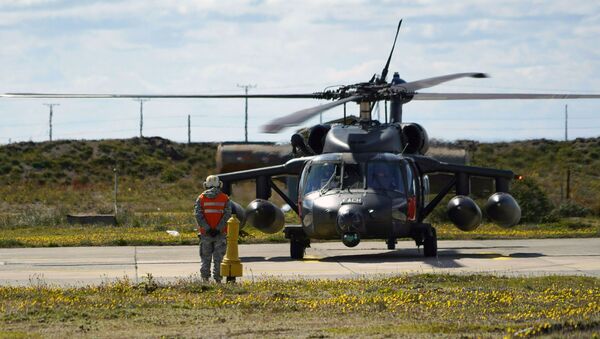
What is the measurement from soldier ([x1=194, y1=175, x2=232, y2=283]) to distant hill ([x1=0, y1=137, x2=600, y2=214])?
53.5m

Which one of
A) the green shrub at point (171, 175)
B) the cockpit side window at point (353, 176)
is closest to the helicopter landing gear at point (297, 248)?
the cockpit side window at point (353, 176)

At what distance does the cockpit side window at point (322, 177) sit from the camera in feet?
74.3

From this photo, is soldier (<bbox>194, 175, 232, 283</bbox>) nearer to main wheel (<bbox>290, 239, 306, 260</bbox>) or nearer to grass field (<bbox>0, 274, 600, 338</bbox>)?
grass field (<bbox>0, 274, 600, 338</bbox>)

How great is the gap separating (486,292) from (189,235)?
652 inches

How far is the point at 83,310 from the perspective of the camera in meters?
13.3

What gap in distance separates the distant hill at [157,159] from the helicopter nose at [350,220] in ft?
163

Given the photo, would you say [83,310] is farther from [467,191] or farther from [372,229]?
[467,191]

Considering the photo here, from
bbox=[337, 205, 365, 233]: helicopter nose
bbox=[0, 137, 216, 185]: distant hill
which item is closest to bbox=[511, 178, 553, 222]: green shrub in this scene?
bbox=[337, 205, 365, 233]: helicopter nose

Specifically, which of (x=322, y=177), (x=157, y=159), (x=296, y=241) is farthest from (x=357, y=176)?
(x=157, y=159)

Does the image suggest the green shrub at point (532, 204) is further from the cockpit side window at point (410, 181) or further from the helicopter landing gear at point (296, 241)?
the helicopter landing gear at point (296, 241)

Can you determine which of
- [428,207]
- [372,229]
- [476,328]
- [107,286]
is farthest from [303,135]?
[476,328]

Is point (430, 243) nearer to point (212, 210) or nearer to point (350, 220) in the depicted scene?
point (350, 220)

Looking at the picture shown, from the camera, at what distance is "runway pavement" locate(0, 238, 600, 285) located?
19.6 m

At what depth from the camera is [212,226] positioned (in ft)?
58.2
